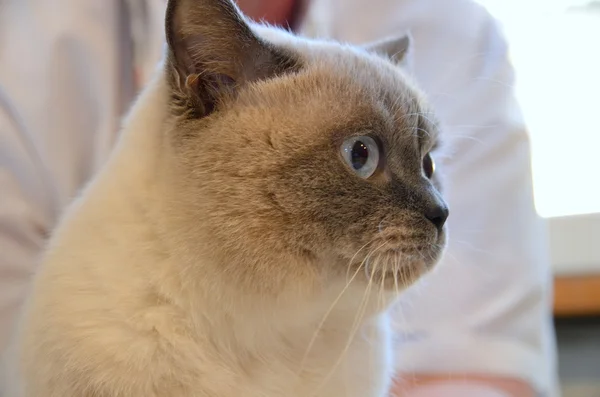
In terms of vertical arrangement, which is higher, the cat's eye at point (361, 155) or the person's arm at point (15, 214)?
the cat's eye at point (361, 155)

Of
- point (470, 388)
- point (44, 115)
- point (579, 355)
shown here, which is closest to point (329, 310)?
point (470, 388)

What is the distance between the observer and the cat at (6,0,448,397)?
2.01ft

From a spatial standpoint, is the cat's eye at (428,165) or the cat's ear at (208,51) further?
the cat's eye at (428,165)

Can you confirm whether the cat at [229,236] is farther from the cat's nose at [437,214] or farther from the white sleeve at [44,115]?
the white sleeve at [44,115]

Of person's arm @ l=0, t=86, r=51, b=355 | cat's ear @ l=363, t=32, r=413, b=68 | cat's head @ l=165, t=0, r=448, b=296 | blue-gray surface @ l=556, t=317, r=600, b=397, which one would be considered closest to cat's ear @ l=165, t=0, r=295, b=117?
cat's head @ l=165, t=0, r=448, b=296

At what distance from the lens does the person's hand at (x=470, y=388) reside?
901 millimetres

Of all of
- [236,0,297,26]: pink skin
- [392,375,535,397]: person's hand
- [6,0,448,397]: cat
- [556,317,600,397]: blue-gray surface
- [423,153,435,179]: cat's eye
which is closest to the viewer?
[6,0,448,397]: cat

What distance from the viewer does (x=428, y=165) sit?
2.60 feet

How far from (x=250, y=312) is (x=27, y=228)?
477 millimetres

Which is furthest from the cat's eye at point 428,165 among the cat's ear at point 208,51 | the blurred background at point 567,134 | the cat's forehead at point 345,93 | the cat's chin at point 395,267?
the blurred background at point 567,134

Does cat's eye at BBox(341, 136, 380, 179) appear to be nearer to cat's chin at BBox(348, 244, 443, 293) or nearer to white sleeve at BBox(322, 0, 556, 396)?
cat's chin at BBox(348, 244, 443, 293)

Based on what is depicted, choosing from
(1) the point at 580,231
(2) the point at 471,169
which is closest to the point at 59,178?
(2) the point at 471,169

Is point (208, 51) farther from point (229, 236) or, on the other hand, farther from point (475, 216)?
point (475, 216)

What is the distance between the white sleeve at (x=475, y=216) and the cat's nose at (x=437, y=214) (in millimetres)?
266
